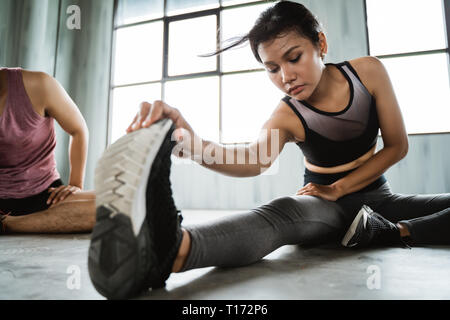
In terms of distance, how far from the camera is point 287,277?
66 centimetres

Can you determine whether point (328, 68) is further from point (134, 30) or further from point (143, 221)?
point (134, 30)

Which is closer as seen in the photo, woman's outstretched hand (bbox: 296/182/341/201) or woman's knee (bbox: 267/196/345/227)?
woman's knee (bbox: 267/196/345/227)

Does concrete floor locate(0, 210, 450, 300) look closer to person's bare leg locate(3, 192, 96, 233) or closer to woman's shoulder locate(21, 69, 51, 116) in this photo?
person's bare leg locate(3, 192, 96, 233)

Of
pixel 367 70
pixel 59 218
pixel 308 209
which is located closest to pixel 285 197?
pixel 308 209

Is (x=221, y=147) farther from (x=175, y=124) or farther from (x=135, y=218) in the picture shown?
(x=135, y=218)

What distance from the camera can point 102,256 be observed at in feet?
1.51

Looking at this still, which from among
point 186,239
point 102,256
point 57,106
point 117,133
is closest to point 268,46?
point 186,239

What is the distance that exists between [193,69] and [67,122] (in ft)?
6.89

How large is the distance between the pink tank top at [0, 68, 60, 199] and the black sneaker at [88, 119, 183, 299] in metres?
1.02

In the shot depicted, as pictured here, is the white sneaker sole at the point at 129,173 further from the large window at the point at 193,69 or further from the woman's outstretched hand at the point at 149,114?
the large window at the point at 193,69

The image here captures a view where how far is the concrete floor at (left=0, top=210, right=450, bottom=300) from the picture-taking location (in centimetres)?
56

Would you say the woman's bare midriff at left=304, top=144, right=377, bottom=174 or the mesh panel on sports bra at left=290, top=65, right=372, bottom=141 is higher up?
the mesh panel on sports bra at left=290, top=65, right=372, bottom=141

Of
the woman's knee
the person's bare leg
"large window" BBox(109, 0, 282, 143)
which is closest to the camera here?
the woman's knee

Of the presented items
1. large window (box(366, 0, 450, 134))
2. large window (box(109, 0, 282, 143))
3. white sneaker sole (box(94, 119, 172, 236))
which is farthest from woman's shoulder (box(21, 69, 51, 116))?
large window (box(366, 0, 450, 134))
